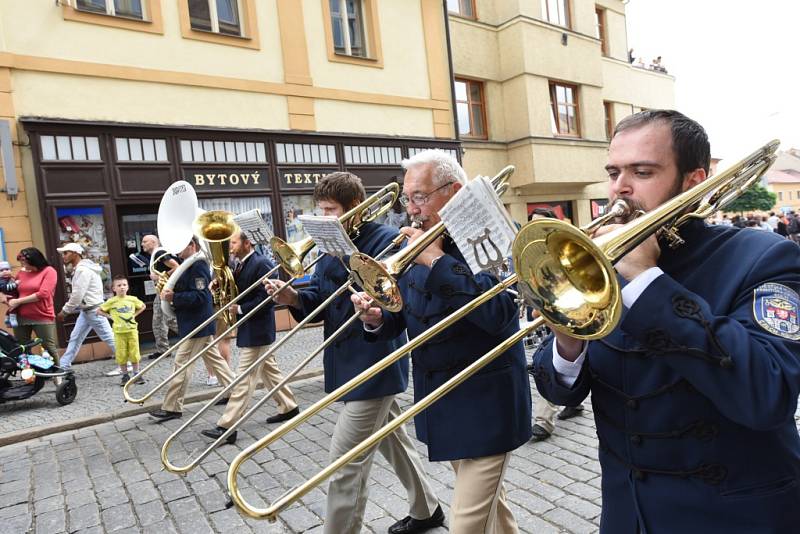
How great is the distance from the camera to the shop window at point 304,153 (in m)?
11.1

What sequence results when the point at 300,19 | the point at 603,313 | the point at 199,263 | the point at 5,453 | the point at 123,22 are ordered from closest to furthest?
the point at 603,313 < the point at 5,453 < the point at 199,263 < the point at 123,22 < the point at 300,19

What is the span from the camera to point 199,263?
6.00m

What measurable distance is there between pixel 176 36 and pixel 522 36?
9371mm

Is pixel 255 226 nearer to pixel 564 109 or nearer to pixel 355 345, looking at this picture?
pixel 355 345

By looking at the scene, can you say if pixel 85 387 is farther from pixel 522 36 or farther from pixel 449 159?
pixel 522 36

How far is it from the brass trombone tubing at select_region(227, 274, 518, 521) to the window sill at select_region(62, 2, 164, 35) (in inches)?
376

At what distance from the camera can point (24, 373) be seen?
6328mm

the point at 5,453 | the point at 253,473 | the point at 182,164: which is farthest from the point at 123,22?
the point at 253,473

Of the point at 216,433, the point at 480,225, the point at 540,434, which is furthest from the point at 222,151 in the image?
the point at 480,225

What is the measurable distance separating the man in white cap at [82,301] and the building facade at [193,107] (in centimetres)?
98

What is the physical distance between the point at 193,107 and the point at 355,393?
8.64m

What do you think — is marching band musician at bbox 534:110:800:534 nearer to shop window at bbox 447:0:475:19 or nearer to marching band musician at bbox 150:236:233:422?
marching band musician at bbox 150:236:233:422

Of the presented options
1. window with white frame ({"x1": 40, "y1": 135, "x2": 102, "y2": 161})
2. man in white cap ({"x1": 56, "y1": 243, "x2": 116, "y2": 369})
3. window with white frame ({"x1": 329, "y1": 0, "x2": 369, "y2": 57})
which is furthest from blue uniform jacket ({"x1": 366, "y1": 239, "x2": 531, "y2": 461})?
window with white frame ({"x1": 329, "y1": 0, "x2": 369, "y2": 57})

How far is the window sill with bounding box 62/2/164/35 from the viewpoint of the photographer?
349 inches
